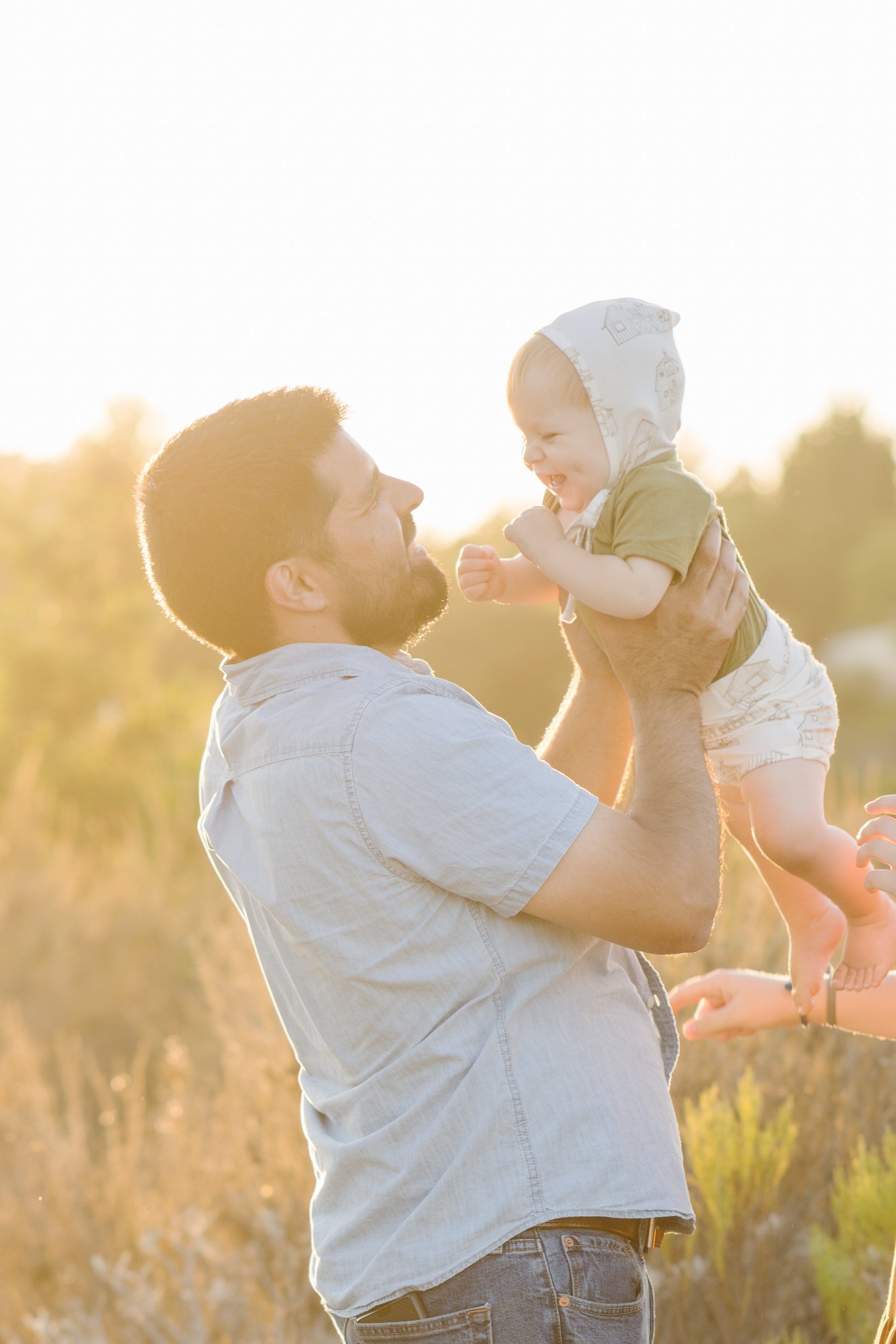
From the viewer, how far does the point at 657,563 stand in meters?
2.17

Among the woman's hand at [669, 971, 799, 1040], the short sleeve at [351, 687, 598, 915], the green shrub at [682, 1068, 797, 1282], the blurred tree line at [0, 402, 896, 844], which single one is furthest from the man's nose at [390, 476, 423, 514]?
the blurred tree line at [0, 402, 896, 844]

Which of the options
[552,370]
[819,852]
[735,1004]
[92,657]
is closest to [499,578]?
[552,370]

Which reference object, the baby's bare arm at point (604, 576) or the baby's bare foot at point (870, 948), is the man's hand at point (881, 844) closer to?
the baby's bare foot at point (870, 948)

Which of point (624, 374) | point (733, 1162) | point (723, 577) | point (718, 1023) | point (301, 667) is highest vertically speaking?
point (624, 374)

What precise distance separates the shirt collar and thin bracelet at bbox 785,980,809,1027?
1140 mm

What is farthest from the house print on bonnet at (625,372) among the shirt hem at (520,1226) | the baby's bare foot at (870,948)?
the shirt hem at (520,1226)

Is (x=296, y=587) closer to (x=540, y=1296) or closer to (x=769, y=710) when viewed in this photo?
(x=769, y=710)

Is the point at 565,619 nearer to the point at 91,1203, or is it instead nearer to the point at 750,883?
the point at 91,1203

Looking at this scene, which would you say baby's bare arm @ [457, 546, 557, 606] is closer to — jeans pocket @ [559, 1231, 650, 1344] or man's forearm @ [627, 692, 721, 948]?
man's forearm @ [627, 692, 721, 948]

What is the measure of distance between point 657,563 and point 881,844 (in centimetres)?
61

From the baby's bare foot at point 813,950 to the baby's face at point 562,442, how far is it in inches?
41.0

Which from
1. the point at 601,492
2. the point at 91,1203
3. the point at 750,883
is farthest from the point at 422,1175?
the point at 750,883

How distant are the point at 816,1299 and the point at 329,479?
2782 millimetres

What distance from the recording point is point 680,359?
235cm
